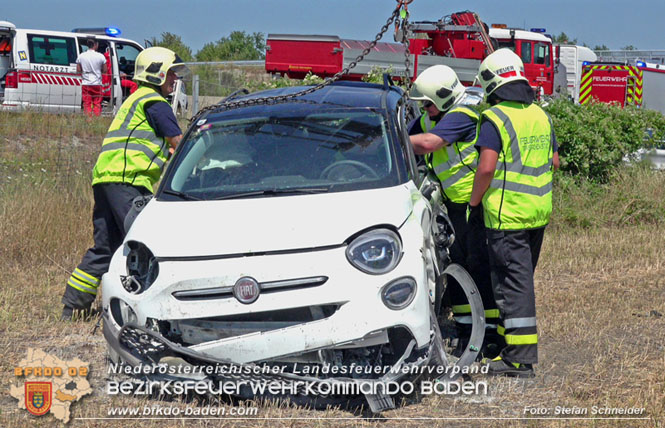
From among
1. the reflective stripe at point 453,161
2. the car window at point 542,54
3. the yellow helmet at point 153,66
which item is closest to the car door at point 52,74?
the yellow helmet at point 153,66

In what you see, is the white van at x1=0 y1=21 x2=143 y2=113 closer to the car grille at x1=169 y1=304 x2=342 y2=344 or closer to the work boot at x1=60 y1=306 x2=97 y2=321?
the work boot at x1=60 y1=306 x2=97 y2=321

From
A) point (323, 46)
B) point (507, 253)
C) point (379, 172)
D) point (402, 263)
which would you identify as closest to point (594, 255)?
point (507, 253)

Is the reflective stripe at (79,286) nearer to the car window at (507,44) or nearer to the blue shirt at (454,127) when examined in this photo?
the blue shirt at (454,127)

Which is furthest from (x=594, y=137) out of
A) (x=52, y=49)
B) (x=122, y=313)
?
(x=52, y=49)

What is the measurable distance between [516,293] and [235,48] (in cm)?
4790

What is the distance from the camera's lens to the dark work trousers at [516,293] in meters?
5.06

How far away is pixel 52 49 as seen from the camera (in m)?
18.1

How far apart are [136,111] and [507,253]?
2.97 meters

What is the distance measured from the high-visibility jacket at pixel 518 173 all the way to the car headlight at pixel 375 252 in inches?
43.3

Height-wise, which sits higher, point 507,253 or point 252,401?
point 507,253

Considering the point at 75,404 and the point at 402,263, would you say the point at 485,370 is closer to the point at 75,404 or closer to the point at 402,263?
the point at 402,263

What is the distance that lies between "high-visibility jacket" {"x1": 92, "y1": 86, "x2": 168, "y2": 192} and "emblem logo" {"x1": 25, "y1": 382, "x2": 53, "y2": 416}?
6.11 ft

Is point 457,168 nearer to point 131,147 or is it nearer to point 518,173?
point 518,173

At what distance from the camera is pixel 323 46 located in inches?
840
